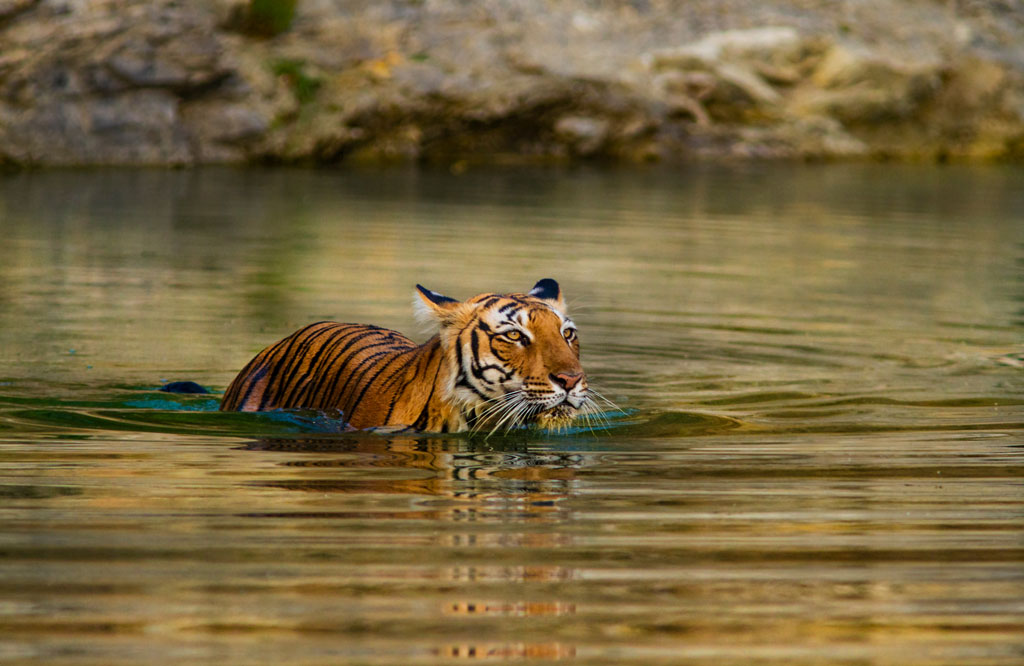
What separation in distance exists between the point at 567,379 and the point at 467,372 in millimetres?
430

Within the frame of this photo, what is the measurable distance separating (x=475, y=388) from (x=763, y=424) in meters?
1.49

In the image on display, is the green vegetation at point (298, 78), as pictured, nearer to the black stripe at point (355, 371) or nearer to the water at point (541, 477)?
the water at point (541, 477)

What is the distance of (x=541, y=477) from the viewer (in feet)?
16.8

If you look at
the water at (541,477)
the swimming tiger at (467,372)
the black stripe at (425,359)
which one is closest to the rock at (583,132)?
the water at (541,477)

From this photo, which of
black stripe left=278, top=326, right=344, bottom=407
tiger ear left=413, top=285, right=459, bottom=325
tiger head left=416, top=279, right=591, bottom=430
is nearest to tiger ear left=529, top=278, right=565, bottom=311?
tiger head left=416, top=279, right=591, bottom=430

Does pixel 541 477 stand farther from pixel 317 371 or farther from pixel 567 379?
pixel 317 371

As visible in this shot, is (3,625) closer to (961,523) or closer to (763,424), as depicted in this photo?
(961,523)

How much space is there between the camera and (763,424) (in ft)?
21.8

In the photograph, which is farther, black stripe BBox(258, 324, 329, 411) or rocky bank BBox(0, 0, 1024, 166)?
rocky bank BBox(0, 0, 1024, 166)

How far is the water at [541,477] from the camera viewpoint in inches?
128

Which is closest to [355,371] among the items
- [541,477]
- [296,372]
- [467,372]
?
[296,372]

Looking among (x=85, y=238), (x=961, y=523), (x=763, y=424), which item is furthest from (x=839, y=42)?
(x=961, y=523)

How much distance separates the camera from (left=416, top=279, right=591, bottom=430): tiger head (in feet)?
18.4

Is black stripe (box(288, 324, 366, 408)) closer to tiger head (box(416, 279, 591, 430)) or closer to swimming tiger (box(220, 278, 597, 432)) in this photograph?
swimming tiger (box(220, 278, 597, 432))
